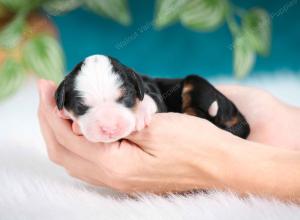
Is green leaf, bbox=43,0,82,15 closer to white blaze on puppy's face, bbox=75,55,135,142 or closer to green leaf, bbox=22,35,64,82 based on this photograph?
green leaf, bbox=22,35,64,82

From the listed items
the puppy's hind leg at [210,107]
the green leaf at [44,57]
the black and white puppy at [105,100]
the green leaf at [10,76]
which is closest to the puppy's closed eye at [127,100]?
the black and white puppy at [105,100]

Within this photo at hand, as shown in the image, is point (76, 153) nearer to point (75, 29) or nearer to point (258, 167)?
A: point (258, 167)

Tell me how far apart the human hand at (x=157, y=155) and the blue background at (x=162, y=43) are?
82.5 inches

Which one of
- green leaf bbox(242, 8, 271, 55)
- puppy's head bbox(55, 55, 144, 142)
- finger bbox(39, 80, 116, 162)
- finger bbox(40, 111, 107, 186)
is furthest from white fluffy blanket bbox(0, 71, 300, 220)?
green leaf bbox(242, 8, 271, 55)

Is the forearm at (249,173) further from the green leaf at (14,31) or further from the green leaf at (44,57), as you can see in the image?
the green leaf at (14,31)

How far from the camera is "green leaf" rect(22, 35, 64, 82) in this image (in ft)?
13.0

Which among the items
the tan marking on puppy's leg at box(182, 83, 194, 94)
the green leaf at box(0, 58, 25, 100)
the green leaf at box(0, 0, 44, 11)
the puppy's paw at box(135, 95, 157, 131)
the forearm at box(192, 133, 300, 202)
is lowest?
the green leaf at box(0, 58, 25, 100)

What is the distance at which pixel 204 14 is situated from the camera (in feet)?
14.2

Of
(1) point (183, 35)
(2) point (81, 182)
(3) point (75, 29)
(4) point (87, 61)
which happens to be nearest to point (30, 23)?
(3) point (75, 29)

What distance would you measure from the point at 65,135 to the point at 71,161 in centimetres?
17

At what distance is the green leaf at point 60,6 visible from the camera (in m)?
4.14

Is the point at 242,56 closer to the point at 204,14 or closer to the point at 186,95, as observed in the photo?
the point at 204,14

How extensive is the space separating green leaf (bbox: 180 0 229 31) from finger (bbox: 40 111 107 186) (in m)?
2.10

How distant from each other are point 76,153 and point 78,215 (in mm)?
304
